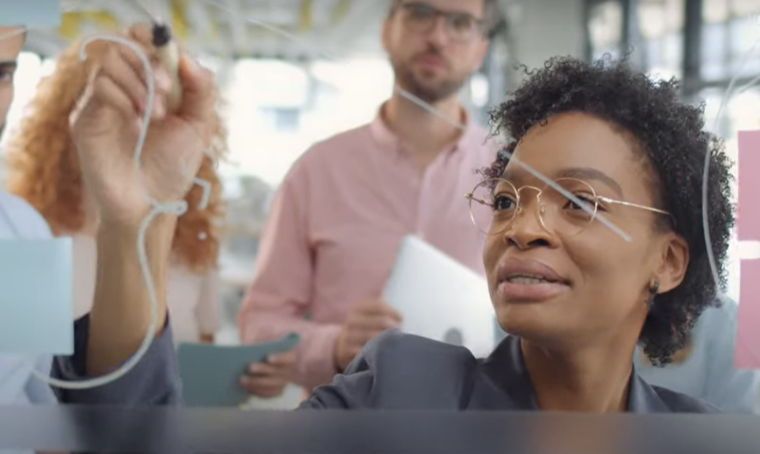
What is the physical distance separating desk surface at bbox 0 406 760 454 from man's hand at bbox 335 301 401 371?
0.23 feet

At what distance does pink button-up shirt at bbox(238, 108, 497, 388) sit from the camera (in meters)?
0.91

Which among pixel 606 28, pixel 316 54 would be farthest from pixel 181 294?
pixel 606 28

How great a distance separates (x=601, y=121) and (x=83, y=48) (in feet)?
1.63

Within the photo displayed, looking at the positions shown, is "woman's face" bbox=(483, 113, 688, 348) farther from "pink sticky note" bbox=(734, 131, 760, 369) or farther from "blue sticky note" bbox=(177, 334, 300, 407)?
"blue sticky note" bbox=(177, 334, 300, 407)

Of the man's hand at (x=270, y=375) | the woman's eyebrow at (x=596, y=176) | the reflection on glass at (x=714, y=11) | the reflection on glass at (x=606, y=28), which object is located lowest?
the man's hand at (x=270, y=375)

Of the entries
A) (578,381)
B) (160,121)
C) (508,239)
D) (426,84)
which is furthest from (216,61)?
(578,381)

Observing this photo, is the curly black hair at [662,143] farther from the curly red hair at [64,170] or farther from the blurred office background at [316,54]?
the curly red hair at [64,170]

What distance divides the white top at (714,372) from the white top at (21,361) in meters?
0.58

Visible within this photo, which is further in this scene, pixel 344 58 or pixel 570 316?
pixel 344 58

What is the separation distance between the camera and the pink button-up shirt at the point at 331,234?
2.99 feet

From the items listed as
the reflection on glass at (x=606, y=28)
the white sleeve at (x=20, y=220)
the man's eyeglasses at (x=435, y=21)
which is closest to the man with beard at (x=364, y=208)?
the man's eyeglasses at (x=435, y=21)

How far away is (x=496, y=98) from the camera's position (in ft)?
2.88

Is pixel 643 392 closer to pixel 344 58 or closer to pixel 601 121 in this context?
pixel 601 121

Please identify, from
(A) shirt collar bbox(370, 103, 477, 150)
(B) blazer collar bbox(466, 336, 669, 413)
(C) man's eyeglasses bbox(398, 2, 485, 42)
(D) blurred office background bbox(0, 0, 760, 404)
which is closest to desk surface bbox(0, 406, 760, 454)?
(B) blazer collar bbox(466, 336, 669, 413)
